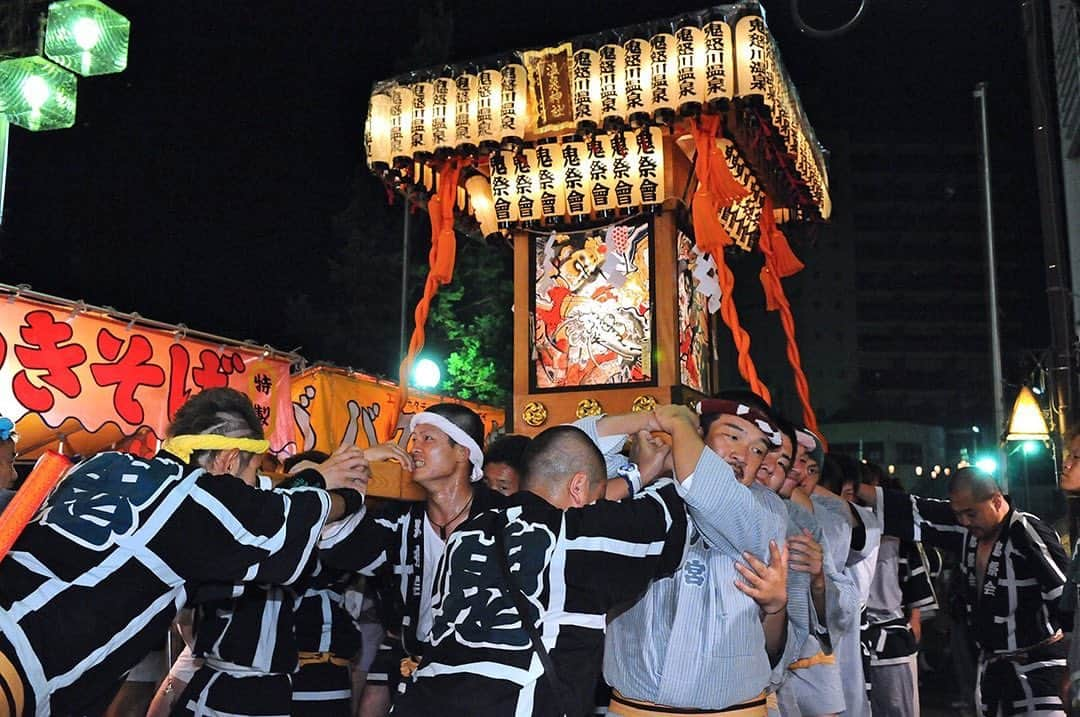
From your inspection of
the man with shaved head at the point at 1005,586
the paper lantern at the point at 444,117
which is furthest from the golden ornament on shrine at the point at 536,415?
the man with shaved head at the point at 1005,586

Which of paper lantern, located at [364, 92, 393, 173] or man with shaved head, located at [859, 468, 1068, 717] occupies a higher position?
paper lantern, located at [364, 92, 393, 173]

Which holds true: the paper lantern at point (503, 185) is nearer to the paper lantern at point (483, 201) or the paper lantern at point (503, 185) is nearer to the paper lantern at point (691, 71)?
the paper lantern at point (483, 201)

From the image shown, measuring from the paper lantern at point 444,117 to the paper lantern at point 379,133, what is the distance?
575mm

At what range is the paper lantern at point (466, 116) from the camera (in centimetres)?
1019

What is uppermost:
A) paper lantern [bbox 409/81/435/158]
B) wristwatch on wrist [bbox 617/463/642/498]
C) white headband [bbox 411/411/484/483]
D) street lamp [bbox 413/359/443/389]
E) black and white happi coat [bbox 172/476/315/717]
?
paper lantern [bbox 409/81/435/158]

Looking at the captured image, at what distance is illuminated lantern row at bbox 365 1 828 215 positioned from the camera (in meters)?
9.20

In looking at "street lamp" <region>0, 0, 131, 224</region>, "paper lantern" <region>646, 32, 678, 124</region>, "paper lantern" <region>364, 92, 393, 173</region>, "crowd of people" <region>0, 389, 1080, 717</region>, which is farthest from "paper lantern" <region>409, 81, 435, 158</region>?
"crowd of people" <region>0, 389, 1080, 717</region>

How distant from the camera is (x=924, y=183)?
6694 cm

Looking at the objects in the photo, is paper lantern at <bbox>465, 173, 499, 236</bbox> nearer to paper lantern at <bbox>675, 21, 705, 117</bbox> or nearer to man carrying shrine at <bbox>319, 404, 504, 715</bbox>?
paper lantern at <bbox>675, 21, 705, 117</bbox>

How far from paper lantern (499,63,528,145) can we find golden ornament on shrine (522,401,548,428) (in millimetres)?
3030

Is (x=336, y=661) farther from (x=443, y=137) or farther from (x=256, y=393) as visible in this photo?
(x=443, y=137)

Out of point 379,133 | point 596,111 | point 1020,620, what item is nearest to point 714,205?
point 596,111

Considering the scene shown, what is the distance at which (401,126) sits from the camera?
10469mm

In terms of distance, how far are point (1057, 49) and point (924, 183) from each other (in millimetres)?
59164
